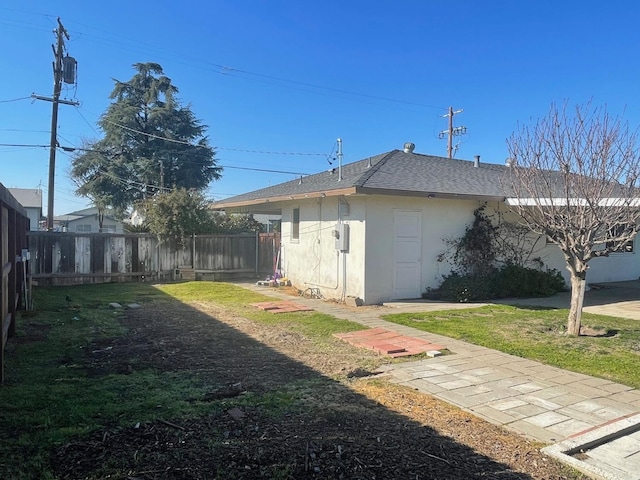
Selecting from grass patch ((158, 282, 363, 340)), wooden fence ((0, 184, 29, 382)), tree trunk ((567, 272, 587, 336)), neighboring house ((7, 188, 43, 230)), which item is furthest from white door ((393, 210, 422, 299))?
neighboring house ((7, 188, 43, 230))

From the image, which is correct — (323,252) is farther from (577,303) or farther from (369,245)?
(577,303)

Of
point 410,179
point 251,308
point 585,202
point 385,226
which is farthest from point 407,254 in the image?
point 585,202

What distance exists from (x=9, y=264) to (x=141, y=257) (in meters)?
9.74

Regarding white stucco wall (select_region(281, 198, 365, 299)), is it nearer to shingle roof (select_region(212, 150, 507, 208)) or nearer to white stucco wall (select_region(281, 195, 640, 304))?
white stucco wall (select_region(281, 195, 640, 304))

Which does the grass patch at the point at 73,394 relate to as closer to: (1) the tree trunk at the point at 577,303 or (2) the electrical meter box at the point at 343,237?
(2) the electrical meter box at the point at 343,237

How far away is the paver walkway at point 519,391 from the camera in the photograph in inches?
153

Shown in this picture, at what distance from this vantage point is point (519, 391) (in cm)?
462

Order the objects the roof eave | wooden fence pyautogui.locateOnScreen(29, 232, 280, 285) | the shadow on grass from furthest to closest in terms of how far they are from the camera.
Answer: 1. wooden fence pyautogui.locateOnScreen(29, 232, 280, 285)
2. the roof eave
3. the shadow on grass

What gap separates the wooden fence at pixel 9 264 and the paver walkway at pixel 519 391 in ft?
A: 14.4

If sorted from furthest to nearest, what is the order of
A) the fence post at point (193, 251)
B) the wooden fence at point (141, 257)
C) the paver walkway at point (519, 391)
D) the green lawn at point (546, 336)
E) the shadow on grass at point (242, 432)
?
the fence post at point (193, 251) < the wooden fence at point (141, 257) < the green lawn at point (546, 336) < the paver walkway at point (519, 391) < the shadow on grass at point (242, 432)

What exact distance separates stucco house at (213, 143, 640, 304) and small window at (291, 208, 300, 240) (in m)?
0.09

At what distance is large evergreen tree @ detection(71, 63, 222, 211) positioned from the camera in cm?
2970

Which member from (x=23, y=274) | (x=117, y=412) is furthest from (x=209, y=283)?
(x=117, y=412)

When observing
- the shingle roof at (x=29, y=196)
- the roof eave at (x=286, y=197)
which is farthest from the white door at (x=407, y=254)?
the shingle roof at (x=29, y=196)
